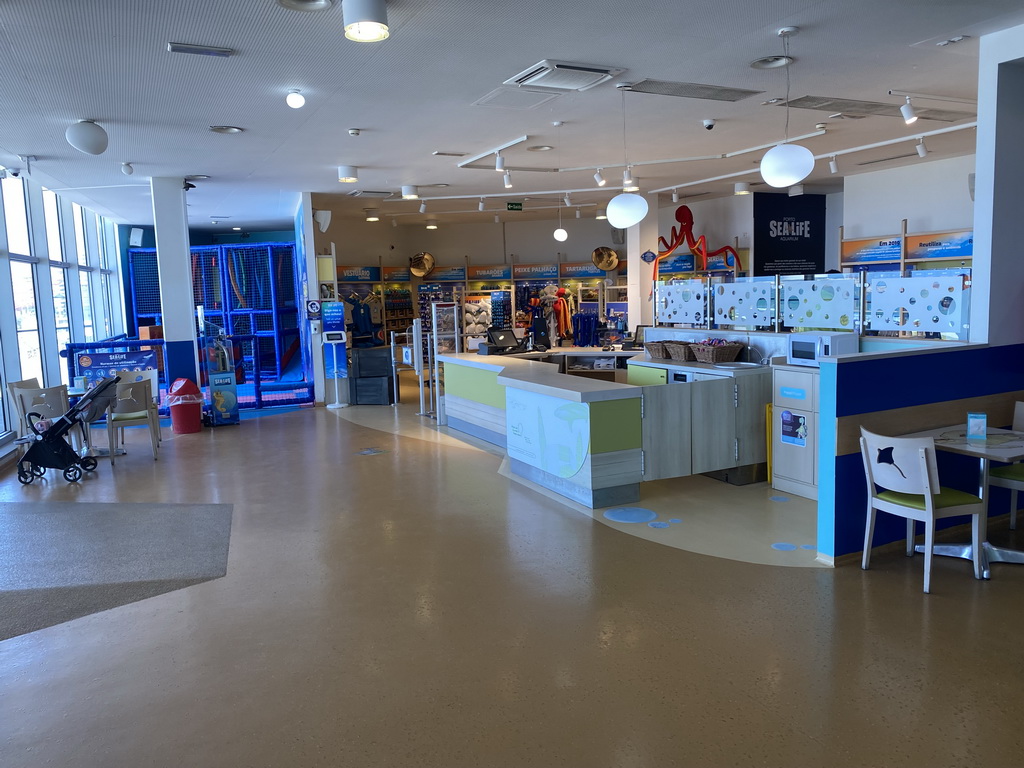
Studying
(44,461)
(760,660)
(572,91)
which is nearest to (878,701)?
(760,660)

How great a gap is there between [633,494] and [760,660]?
2601mm

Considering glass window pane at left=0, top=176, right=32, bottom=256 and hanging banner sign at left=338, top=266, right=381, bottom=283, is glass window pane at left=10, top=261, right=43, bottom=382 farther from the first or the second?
hanging banner sign at left=338, top=266, right=381, bottom=283

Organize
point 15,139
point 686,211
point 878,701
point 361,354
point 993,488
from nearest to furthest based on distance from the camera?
point 878,701 < point 993,488 < point 15,139 < point 361,354 < point 686,211

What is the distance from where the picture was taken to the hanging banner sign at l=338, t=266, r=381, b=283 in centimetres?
1625

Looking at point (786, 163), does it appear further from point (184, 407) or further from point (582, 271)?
point (582, 271)

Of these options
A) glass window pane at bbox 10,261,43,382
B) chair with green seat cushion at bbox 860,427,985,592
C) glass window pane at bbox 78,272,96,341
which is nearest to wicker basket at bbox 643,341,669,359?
chair with green seat cushion at bbox 860,427,985,592

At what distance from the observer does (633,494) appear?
5980mm

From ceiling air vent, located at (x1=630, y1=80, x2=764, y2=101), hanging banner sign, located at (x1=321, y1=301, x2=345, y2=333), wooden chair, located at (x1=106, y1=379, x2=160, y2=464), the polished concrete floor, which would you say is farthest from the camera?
hanging banner sign, located at (x1=321, y1=301, x2=345, y2=333)

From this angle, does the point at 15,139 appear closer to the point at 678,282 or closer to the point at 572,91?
the point at 572,91

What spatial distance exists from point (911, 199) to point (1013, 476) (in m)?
7.71

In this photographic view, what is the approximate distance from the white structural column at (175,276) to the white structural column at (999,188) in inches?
362

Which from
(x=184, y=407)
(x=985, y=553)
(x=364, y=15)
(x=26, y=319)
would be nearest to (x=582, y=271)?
(x=184, y=407)

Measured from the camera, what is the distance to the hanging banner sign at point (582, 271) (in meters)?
16.5

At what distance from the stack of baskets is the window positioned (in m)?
9.26
